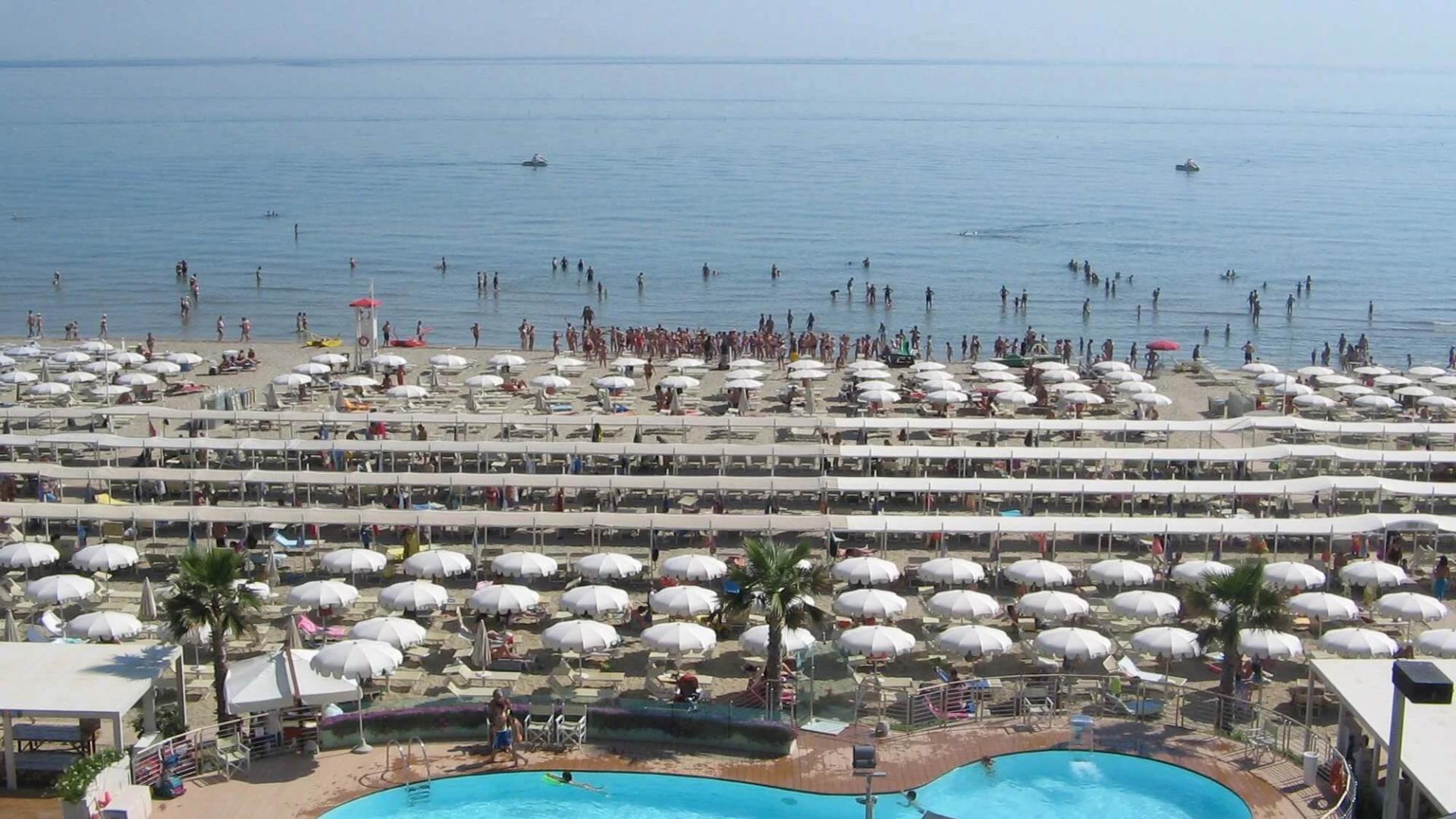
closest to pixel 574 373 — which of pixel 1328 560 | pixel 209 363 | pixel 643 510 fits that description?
pixel 209 363

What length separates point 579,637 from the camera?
2014cm

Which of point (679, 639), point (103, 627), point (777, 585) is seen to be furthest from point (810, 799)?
point (103, 627)

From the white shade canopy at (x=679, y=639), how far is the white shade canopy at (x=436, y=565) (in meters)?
3.93

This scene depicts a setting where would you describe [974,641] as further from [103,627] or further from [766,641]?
[103,627]

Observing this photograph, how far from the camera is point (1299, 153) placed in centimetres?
Answer: 14925

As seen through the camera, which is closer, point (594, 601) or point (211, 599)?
point (211, 599)

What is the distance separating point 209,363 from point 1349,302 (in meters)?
47.8

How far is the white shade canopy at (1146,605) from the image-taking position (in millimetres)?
21328

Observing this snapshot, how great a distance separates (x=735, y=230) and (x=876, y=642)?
69128mm

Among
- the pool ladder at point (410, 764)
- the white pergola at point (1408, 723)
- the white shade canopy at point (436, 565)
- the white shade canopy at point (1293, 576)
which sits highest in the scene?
the white shade canopy at point (436, 565)

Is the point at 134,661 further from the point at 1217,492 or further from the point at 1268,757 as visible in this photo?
the point at 1217,492

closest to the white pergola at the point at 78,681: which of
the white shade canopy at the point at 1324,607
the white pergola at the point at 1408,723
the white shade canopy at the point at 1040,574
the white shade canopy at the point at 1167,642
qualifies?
the white shade canopy at the point at 1040,574

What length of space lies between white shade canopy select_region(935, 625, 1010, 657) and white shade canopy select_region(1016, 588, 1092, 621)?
3.52ft

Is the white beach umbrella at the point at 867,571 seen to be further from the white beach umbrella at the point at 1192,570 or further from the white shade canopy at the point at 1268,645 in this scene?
the white shade canopy at the point at 1268,645
